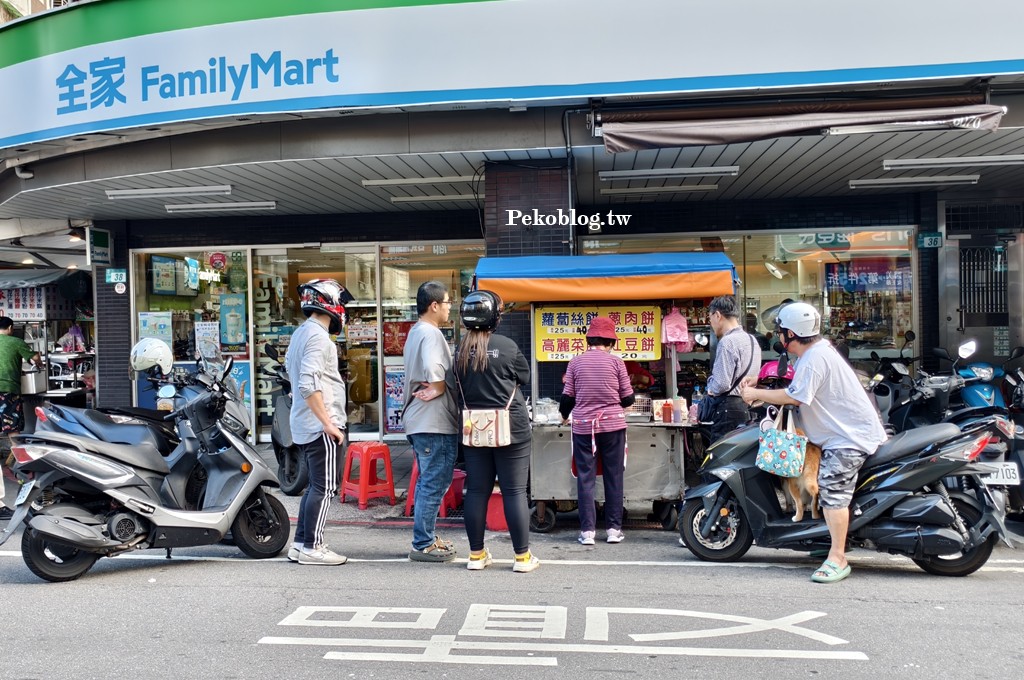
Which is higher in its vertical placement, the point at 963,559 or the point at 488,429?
the point at 488,429

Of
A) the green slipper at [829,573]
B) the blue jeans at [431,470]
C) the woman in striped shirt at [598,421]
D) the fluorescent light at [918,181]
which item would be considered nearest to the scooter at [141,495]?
the blue jeans at [431,470]

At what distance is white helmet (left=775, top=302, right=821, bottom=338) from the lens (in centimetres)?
533

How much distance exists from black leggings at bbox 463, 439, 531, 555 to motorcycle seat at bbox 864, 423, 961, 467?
2.30 meters

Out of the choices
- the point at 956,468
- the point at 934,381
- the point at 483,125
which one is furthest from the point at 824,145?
the point at 956,468

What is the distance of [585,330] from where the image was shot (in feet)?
24.6

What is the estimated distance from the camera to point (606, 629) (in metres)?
4.44

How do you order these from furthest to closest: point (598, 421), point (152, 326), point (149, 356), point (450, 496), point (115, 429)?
1. point (152, 326)
2. point (450, 496)
3. point (149, 356)
4. point (598, 421)
5. point (115, 429)

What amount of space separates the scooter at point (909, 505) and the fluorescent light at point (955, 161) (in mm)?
4285

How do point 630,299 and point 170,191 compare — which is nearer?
point 630,299

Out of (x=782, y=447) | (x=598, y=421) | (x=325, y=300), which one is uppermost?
(x=325, y=300)

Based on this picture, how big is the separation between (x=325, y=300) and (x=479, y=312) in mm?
1179

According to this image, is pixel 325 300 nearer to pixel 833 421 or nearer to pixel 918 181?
pixel 833 421

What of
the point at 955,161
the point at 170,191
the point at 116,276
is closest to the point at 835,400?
the point at 955,161

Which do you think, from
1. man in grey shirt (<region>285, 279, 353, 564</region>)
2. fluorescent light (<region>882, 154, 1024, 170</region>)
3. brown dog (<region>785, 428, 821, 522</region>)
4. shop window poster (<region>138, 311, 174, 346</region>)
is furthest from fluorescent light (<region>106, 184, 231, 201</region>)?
fluorescent light (<region>882, 154, 1024, 170</region>)
